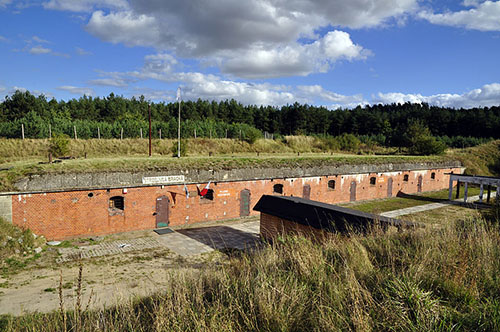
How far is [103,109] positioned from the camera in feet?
185

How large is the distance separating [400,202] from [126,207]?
2167 centimetres

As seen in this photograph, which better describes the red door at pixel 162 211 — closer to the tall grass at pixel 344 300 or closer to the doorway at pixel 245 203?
the doorway at pixel 245 203

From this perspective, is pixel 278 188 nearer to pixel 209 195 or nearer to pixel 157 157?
pixel 209 195

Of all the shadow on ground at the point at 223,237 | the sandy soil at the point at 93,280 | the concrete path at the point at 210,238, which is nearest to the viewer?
the sandy soil at the point at 93,280

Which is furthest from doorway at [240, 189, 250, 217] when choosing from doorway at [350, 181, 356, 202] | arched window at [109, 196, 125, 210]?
doorway at [350, 181, 356, 202]

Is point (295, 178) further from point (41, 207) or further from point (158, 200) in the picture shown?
point (41, 207)

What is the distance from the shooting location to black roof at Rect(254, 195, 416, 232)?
10.4 m

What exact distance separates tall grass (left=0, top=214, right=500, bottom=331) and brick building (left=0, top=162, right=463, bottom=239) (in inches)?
457

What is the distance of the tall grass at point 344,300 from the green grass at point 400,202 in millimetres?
18534

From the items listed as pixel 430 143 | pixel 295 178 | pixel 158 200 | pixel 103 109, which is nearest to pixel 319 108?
pixel 430 143

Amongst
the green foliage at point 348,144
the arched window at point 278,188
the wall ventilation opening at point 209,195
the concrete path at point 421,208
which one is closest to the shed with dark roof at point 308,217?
the wall ventilation opening at point 209,195

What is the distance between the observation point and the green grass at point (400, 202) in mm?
23302

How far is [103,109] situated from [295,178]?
4672 cm

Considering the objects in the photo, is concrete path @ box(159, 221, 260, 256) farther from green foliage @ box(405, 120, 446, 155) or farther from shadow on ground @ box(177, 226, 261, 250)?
green foliage @ box(405, 120, 446, 155)
